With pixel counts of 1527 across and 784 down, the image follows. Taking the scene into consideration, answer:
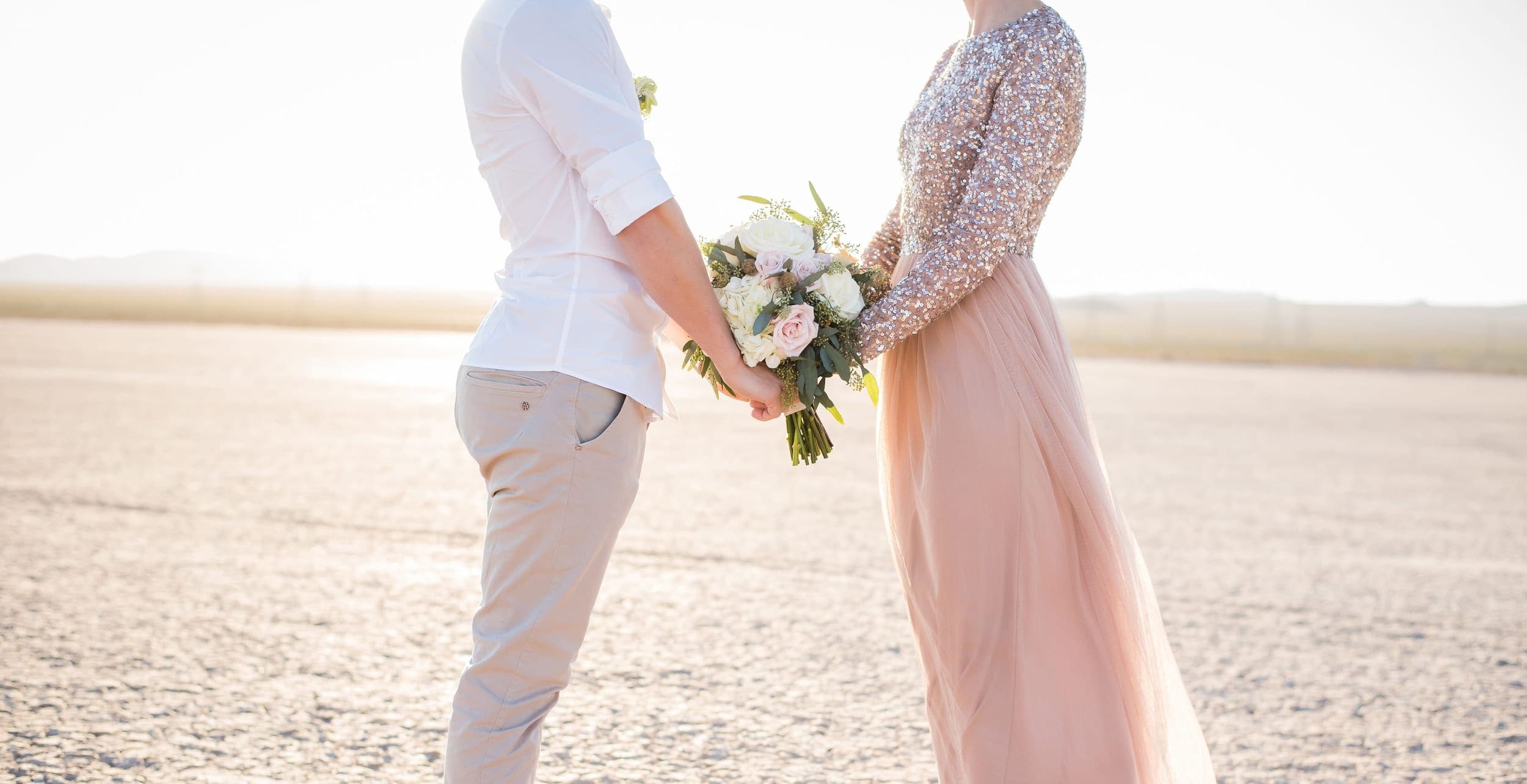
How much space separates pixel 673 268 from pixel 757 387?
0.47 metres

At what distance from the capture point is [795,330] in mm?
2441

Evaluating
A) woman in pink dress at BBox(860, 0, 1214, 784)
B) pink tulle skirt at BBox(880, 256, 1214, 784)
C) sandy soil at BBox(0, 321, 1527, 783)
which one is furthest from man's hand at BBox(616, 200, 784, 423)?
sandy soil at BBox(0, 321, 1527, 783)

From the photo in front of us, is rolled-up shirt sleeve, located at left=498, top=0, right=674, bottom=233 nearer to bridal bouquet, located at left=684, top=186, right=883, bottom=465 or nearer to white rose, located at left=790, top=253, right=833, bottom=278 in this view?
bridal bouquet, located at left=684, top=186, right=883, bottom=465

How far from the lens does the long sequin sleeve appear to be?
98.3 inches

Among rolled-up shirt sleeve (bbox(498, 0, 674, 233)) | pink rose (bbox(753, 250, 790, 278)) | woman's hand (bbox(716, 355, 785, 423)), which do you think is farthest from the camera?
pink rose (bbox(753, 250, 790, 278))

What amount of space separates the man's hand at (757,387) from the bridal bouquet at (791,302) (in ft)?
0.08

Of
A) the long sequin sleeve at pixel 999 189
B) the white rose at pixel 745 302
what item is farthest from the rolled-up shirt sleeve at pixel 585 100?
the long sequin sleeve at pixel 999 189

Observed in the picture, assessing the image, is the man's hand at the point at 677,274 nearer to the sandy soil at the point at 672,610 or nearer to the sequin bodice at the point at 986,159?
the sequin bodice at the point at 986,159

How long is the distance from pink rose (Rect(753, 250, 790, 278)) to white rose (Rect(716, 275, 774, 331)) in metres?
0.03

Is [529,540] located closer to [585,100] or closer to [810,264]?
[585,100]

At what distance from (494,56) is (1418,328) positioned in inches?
6544

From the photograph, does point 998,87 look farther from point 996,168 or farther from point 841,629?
point 841,629

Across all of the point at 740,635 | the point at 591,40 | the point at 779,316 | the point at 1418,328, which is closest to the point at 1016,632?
the point at 779,316

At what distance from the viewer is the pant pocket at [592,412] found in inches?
79.8
